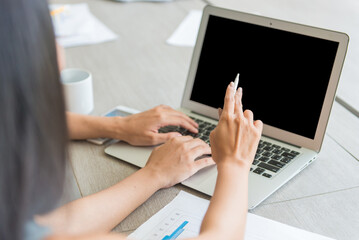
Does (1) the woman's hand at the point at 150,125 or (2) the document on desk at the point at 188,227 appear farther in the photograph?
(1) the woman's hand at the point at 150,125

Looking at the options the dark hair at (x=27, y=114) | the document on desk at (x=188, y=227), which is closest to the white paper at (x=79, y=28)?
the document on desk at (x=188, y=227)

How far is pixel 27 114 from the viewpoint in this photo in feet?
1.49

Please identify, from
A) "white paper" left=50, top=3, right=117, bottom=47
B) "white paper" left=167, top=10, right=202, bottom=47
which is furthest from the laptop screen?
"white paper" left=50, top=3, right=117, bottom=47

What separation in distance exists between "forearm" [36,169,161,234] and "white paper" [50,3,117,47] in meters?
0.92

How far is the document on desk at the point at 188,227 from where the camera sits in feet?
2.48

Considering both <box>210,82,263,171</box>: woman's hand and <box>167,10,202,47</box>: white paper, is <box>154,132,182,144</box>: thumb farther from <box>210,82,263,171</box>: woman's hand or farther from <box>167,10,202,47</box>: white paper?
<box>167,10,202,47</box>: white paper

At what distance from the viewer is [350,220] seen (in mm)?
809

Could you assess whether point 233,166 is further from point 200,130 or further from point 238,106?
point 200,130

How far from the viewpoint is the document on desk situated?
75 centimetres

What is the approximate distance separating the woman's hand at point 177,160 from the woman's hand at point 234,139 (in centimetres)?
12

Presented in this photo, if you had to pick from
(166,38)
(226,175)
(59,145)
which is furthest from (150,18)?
(59,145)

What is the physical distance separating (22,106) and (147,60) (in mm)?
1100

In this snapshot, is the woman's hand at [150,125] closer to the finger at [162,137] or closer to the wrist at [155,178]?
the finger at [162,137]

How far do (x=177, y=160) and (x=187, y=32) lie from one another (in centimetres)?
97
